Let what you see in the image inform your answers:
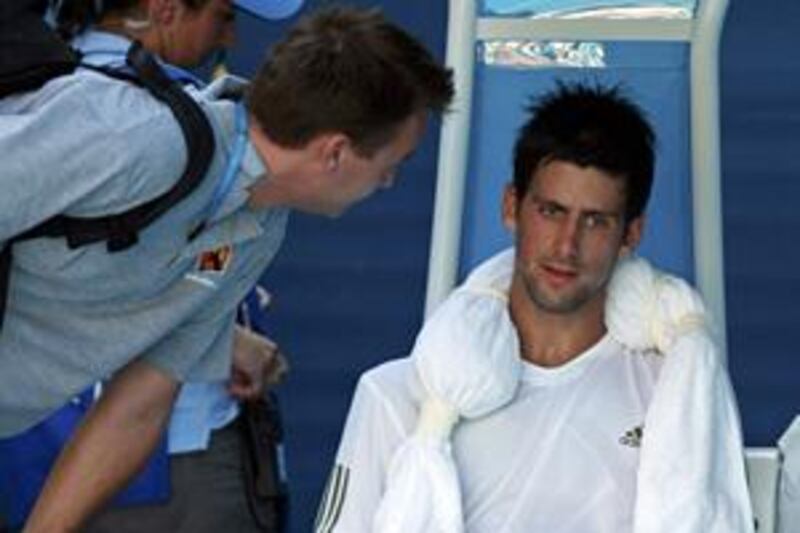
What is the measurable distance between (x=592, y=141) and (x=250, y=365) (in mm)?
547

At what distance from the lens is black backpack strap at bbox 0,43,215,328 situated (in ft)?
6.69

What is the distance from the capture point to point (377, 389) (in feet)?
9.07

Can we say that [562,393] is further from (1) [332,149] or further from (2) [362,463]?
(1) [332,149]

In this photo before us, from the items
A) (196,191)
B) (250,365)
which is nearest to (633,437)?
(250,365)

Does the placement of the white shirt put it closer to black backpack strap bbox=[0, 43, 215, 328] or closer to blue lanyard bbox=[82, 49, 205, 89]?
blue lanyard bbox=[82, 49, 205, 89]

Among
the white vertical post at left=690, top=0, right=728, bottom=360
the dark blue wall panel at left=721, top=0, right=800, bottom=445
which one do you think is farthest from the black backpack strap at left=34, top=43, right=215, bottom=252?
the dark blue wall panel at left=721, top=0, right=800, bottom=445

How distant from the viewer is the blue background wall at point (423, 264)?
3.74 meters

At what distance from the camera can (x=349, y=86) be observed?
219 centimetres

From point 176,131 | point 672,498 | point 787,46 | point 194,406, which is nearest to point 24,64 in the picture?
point 176,131

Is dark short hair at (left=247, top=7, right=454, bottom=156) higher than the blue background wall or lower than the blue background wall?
higher

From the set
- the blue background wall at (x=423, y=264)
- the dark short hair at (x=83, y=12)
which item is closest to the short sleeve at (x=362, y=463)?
the dark short hair at (x=83, y=12)

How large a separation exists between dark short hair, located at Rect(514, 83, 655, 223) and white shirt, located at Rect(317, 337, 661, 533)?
25 cm

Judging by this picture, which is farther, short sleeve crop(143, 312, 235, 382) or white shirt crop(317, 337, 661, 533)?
white shirt crop(317, 337, 661, 533)

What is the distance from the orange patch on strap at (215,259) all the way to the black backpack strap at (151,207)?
0.59 ft
